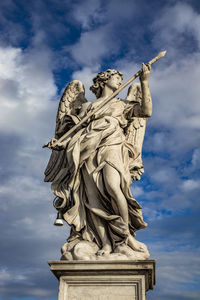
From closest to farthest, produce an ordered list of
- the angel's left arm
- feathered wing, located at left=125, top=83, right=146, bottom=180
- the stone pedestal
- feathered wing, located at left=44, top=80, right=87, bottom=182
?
the stone pedestal, the angel's left arm, feathered wing, located at left=125, top=83, right=146, bottom=180, feathered wing, located at left=44, top=80, right=87, bottom=182

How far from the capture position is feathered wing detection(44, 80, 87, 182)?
9.06 m

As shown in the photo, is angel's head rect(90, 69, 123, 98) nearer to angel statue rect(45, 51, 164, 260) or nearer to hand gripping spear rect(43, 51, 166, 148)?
angel statue rect(45, 51, 164, 260)

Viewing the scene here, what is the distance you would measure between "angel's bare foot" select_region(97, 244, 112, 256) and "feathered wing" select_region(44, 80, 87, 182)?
86.2 inches

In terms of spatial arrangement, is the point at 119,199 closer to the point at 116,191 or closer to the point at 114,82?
the point at 116,191

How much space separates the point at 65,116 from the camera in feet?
31.0

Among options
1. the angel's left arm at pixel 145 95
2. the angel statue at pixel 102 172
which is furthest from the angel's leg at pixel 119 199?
the angel's left arm at pixel 145 95

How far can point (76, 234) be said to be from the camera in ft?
26.3

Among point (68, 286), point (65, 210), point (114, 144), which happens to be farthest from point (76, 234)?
point (114, 144)

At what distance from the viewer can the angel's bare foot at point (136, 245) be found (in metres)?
7.64

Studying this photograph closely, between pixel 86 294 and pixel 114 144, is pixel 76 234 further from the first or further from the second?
pixel 114 144

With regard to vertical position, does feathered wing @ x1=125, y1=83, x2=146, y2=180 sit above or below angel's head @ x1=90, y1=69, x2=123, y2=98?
below

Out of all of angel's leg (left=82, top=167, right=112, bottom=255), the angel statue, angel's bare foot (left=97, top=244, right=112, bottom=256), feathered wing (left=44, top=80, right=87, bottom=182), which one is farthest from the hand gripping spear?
angel's bare foot (left=97, top=244, right=112, bottom=256)

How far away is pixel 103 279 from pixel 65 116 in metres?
4.11

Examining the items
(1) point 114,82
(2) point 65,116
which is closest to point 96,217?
(2) point 65,116
